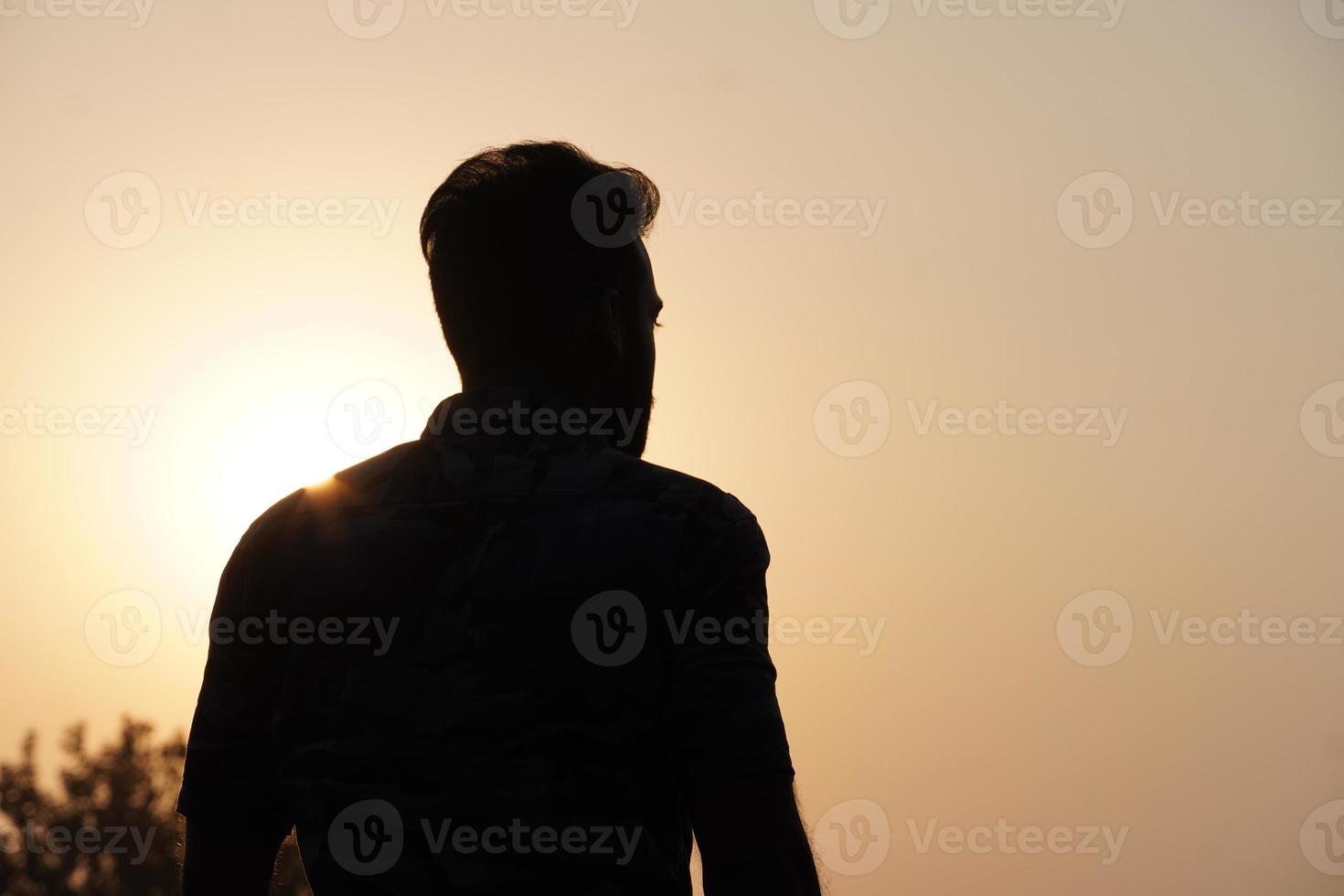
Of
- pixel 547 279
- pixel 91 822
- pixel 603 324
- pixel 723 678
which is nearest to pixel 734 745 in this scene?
pixel 723 678

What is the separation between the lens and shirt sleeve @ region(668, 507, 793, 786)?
6.28 ft

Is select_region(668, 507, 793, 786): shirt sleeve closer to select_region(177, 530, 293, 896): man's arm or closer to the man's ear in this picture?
the man's ear

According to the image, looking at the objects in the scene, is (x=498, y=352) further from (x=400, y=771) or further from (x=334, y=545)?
(x=400, y=771)

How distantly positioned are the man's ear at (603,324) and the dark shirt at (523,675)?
0.73ft

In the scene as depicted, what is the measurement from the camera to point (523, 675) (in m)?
1.94

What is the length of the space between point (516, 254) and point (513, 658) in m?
0.83

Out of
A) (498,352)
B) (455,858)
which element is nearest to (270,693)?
(455,858)

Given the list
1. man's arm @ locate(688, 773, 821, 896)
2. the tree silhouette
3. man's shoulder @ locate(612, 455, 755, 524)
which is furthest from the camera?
the tree silhouette

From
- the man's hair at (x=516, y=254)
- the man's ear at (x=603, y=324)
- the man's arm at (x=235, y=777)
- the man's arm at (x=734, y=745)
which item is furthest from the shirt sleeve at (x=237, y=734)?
the man's arm at (x=734, y=745)

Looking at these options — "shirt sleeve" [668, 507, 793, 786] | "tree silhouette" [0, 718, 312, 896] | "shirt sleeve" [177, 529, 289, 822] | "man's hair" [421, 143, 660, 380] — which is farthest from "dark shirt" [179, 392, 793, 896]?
"tree silhouette" [0, 718, 312, 896]

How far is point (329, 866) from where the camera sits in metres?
2.00

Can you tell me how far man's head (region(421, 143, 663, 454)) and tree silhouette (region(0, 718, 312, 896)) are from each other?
152 feet

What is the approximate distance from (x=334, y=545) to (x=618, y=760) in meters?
0.66

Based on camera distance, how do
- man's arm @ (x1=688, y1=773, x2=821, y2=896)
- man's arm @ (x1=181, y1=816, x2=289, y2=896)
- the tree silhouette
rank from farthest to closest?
the tree silhouette
man's arm @ (x1=181, y1=816, x2=289, y2=896)
man's arm @ (x1=688, y1=773, x2=821, y2=896)
